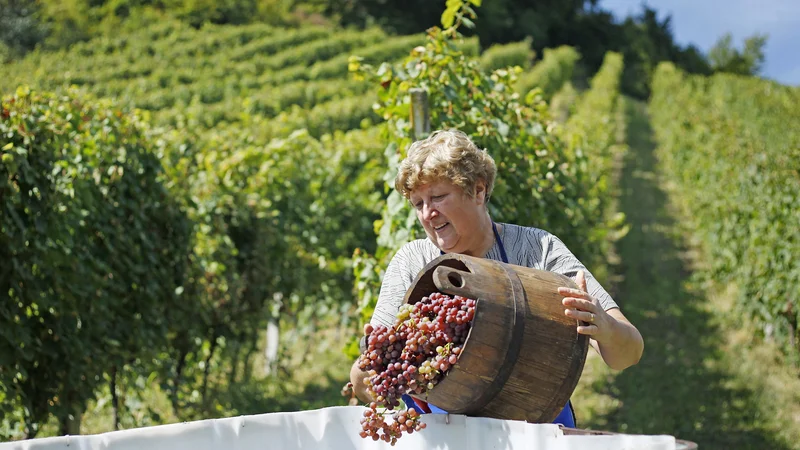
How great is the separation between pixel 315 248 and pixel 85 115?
2451 millimetres

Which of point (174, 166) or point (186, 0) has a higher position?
point (186, 0)

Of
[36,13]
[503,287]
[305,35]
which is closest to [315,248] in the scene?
[503,287]

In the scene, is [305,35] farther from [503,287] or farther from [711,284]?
[503,287]

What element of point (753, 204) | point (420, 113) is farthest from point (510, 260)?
point (753, 204)

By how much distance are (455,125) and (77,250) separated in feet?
6.94

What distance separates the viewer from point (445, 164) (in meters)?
2.10

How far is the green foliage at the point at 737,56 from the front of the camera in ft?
195

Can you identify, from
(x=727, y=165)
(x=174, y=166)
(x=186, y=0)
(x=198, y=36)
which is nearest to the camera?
(x=174, y=166)

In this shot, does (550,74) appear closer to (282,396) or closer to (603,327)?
(282,396)

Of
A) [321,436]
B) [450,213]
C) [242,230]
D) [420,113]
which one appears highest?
[420,113]

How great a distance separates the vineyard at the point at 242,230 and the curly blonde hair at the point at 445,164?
5.02ft

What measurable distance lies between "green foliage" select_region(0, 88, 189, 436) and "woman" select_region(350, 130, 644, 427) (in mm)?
2401

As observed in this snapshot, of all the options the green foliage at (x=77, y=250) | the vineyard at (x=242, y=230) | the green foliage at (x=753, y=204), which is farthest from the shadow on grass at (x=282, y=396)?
the green foliage at (x=753, y=204)

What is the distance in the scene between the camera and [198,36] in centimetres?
3078
